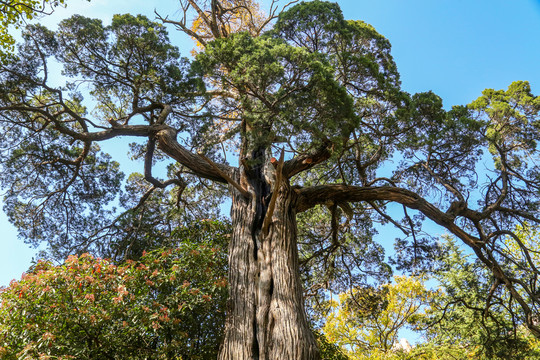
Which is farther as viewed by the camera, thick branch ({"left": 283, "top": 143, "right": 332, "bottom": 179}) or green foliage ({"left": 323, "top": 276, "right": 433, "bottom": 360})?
green foliage ({"left": 323, "top": 276, "right": 433, "bottom": 360})

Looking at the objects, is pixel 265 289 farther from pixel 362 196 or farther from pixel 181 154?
pixel 181 154

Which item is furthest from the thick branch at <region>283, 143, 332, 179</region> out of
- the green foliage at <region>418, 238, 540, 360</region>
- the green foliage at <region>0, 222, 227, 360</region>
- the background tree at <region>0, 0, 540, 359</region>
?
the green foliage at <region>418, 238, 540, 360</region>

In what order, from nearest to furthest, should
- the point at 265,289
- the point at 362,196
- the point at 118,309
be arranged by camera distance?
Result: the point at 118,309
the point at 265,289
the point at 362,196

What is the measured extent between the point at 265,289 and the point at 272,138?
1.98 metres

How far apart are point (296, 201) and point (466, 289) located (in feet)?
30.7

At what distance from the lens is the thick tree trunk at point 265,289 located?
A: 436cm

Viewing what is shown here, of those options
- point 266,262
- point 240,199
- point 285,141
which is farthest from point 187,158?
point 266,262

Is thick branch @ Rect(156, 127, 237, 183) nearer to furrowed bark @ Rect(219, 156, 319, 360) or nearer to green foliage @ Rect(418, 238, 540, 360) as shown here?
furrowed bark @ Rect(219, 156, 319, 360)

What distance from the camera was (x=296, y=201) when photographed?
6.21 meters

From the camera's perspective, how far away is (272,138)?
554 cm

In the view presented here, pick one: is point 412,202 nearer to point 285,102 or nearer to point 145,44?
point 285,102

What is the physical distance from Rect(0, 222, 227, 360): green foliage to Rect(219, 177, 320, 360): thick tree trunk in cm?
43

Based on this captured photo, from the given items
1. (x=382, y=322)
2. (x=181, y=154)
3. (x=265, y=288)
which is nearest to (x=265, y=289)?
(x=265, y=288)

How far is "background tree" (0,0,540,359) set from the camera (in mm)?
5145
